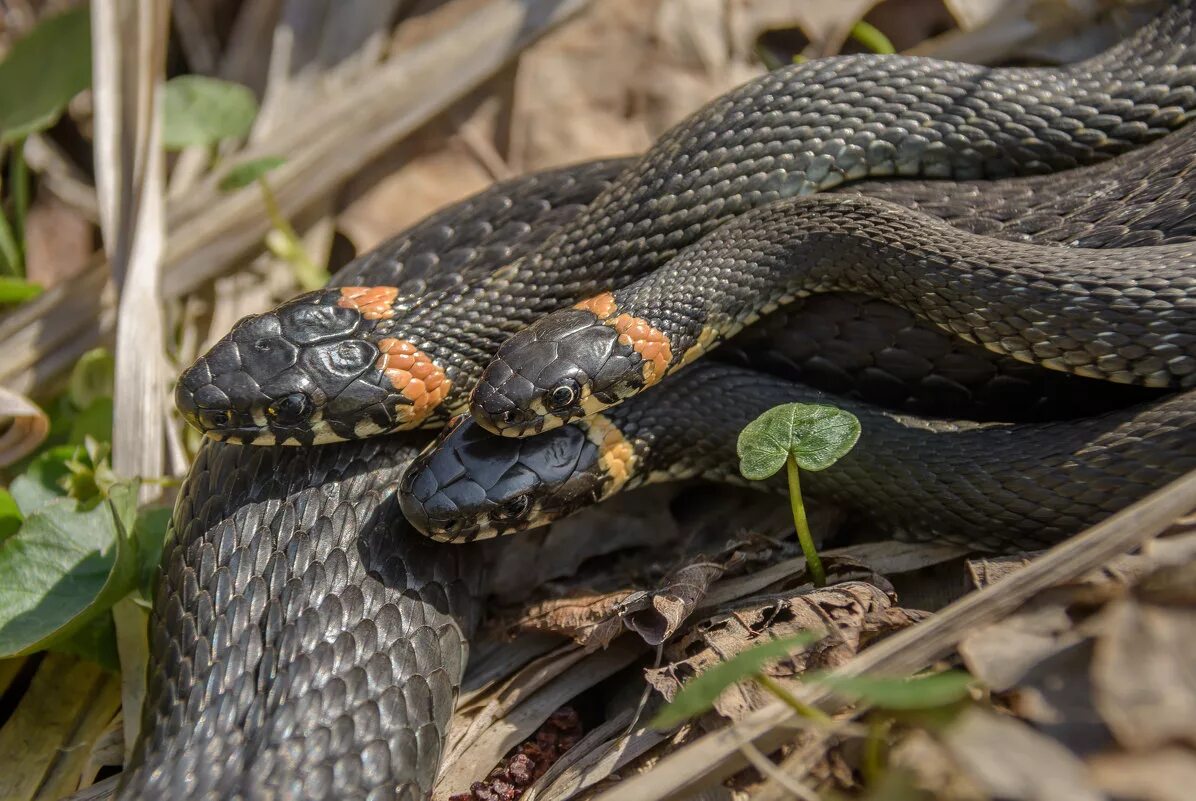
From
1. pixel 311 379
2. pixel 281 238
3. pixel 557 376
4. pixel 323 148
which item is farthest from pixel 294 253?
Answer: pixel 557 376

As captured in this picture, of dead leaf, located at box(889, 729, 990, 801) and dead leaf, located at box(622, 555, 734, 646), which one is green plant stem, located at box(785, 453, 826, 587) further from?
dead leaf, located at box(889, 729, 990, 801)

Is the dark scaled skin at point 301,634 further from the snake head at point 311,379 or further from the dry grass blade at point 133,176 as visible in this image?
the dry grass blade at point 133,176

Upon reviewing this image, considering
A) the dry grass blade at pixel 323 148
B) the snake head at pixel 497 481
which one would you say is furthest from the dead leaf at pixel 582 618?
the dry grass blade at pixel 323 148

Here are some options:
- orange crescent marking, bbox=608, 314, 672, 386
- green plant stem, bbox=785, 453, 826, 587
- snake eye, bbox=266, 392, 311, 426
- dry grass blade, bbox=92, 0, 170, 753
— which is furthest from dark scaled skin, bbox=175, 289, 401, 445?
green plant stem, bbox=785, 453, 826, 587

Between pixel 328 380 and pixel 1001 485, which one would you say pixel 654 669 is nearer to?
pixel 1001 485

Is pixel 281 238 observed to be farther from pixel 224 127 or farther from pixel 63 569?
pixel 63 569

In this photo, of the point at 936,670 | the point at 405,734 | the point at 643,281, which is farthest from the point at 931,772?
the point at 643,281

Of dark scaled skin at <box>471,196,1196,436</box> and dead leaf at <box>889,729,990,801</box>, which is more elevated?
dark scaled skin at <box>471,196,1196,436</box>
